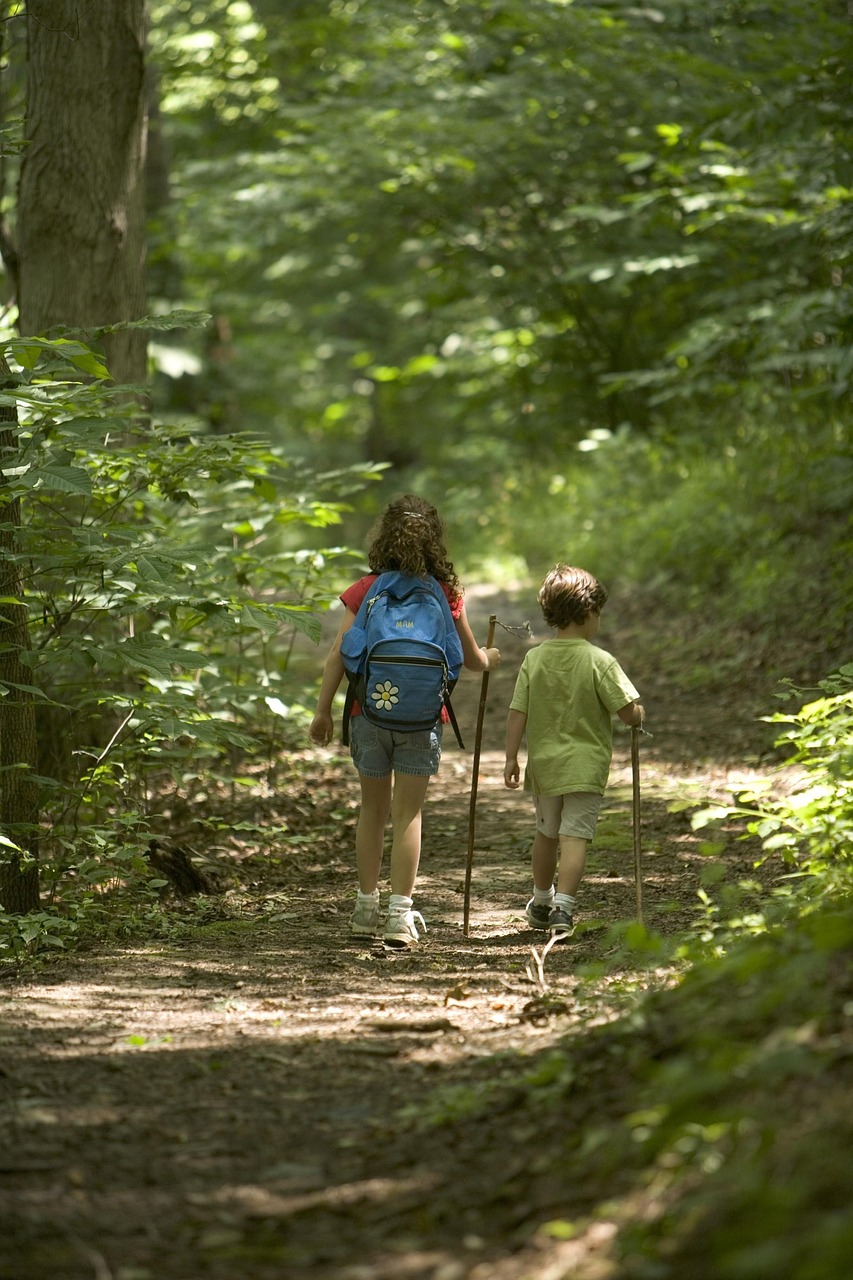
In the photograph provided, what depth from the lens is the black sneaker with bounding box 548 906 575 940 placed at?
5072 millimetres

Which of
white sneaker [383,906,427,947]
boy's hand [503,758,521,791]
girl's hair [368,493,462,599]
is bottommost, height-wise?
white sneaker [383,906,427,947]

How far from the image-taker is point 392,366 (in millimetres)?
20094

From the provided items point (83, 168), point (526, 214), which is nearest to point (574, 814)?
point (83, 168)

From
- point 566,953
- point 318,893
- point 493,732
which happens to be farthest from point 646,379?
point 566,953

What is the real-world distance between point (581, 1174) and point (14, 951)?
10.1 feet

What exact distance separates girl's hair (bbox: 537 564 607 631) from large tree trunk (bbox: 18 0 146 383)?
3193 mm

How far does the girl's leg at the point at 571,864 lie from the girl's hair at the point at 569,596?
924 millimetres

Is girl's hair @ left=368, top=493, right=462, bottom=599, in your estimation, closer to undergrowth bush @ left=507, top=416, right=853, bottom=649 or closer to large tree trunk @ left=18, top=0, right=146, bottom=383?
large tree trunk @ left=18, top=0, right=146, bottom=383

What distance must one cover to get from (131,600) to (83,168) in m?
2.98

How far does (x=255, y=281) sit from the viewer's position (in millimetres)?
20703

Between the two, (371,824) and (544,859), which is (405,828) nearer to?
(371,824)

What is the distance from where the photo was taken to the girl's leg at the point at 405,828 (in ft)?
17.0

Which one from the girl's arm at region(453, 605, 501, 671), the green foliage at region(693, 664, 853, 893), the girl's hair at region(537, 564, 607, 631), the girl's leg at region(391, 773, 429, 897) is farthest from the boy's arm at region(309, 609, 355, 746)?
the green foliage at region(693, 664, 853, 893)

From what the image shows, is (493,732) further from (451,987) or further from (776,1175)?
(776,1175)
